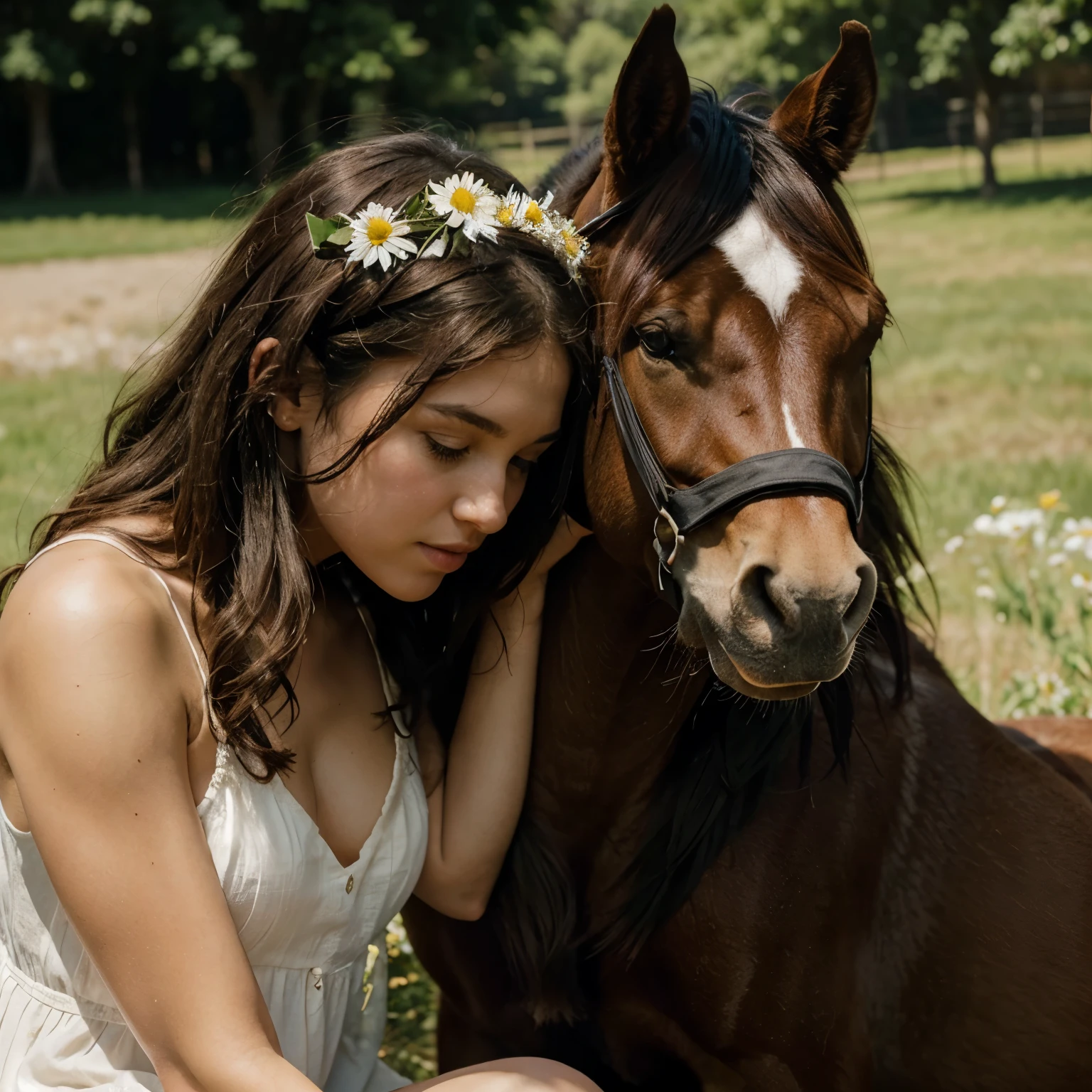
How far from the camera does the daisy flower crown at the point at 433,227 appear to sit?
196 cm

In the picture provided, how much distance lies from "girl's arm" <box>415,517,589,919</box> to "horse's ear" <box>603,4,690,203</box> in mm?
692

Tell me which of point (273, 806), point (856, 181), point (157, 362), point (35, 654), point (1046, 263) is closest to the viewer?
point (35, 654)

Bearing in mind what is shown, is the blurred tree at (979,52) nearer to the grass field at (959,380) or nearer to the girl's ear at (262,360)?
the grass field at (959,380)

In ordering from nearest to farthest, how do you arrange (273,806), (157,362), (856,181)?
(273,806) < (157,362) < (856,181)

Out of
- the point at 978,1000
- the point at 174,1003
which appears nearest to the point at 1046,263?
the point at 978,1000

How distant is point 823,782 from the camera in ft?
7.53

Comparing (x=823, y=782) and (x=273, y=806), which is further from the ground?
(x=273, y=806)

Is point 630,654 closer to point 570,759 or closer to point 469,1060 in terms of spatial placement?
point 570,759

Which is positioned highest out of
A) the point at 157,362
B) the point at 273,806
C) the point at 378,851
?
the point at 157,362

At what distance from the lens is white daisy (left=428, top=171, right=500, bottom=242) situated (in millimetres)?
1989

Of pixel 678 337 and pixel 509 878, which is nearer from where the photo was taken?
pixel 678 337

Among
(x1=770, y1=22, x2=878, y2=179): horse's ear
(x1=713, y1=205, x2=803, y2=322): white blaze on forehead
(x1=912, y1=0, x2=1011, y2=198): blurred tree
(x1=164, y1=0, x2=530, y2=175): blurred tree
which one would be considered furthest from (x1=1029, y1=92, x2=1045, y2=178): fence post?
(x1=713, y1=205, x2=803, y2=322): white blaze on forehead

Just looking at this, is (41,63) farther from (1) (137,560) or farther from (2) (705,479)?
(2) (705,479)

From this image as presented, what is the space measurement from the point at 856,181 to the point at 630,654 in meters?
30.2
